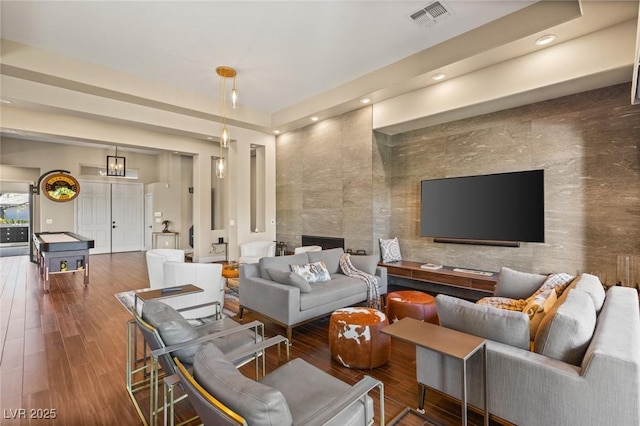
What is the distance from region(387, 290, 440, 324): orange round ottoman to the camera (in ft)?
11.3

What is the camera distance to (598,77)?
338 centimetres

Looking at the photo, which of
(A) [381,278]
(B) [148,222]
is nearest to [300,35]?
(A) [381,278]

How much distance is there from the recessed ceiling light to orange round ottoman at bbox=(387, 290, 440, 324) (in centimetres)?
320

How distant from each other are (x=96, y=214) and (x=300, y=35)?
9.43m

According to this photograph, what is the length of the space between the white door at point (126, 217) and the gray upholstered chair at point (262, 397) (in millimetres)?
10485

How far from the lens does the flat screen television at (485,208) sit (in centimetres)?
408

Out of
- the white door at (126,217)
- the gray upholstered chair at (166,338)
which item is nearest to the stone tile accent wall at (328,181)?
→ the gray upholstered chair at (166,338)

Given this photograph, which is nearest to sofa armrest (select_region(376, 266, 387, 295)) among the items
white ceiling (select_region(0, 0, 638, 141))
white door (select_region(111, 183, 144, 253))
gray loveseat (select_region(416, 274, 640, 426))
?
gray loveseat (select_region(416, 274, 640, 426))

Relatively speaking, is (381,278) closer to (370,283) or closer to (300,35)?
(370,283)

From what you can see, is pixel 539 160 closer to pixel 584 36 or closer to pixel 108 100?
pixel 584 36

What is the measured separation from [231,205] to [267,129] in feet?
6.46

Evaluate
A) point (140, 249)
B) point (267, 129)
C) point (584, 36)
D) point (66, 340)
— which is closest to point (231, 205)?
point (267, 129)

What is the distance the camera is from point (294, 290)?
3.31 meters

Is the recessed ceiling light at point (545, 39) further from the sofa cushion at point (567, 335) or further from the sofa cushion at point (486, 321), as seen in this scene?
the sofa cushion at point (486, 321)
